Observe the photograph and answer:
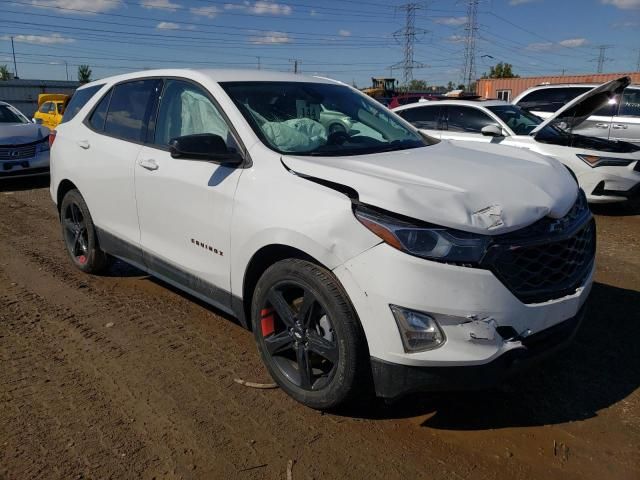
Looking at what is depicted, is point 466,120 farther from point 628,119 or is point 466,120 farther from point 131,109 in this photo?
point 131,109

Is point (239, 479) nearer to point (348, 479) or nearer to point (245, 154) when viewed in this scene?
point (348, 479)

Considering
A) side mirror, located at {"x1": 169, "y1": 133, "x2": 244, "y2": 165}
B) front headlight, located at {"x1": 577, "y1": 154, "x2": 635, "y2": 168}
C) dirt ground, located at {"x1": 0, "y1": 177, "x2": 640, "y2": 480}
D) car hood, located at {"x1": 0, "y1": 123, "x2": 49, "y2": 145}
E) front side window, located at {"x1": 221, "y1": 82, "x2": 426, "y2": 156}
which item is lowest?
dirt ground, located at {"x1": 0, "y1": 177, "x2": 640, "y2": 480}

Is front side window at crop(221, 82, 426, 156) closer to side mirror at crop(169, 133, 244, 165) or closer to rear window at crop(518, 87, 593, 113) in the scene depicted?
side mirror at crop(169, 133, 244, 165)

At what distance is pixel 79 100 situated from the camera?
5105mm

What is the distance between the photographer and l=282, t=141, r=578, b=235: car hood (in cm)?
244

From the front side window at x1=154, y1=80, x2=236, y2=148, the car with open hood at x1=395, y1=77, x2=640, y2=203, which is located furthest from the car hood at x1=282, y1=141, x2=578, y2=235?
the car with open hood at x1=395, y1=77, x2=640, y2=203

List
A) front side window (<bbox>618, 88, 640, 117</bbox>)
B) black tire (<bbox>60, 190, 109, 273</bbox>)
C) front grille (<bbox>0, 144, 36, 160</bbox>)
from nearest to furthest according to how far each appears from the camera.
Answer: black tire (<bbox>60, 190, 109, 273</bbox>)
front grille (<bbox>0, 144, 36, 160</bbox>)
front side window (<bbox>618, 88, 640, 117</bbox>)

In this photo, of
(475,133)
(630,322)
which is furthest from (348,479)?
(475,133)

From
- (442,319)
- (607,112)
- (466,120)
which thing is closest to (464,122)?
(466,120)

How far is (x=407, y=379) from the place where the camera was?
8.04ft

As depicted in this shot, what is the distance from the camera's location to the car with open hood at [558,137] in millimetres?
7473

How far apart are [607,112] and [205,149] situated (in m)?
9.89

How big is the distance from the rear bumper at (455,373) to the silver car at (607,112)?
8.67 m

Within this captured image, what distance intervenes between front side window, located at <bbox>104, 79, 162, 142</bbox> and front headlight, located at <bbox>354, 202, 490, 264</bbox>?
7.66 feet
